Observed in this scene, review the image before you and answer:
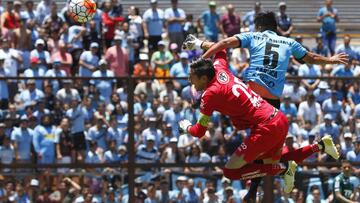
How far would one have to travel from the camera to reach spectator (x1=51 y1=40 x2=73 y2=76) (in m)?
23.0

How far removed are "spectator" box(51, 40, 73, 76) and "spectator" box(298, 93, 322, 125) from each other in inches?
219

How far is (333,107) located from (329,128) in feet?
Result: 1.61

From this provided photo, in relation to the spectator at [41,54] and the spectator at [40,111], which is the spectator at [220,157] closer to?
the spectator at [40,111]

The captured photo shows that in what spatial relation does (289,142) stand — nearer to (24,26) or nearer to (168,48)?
(168,48)

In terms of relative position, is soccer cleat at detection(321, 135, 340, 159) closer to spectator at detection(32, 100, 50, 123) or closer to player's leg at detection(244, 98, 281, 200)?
player's leg at detection(244, 98, 281, 200)

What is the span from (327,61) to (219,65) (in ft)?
4.69

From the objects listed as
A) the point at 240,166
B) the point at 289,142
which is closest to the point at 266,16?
the point at 240,166

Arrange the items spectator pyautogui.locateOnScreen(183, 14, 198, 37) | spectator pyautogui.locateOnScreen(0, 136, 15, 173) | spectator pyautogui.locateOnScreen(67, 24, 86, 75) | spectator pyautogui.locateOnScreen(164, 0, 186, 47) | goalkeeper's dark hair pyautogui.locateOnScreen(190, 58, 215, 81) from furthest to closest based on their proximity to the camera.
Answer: spectator pyautogui.locateOnScreen(183, 14, 198, 37) < spectator pyautogui.locateOnScreen(164, 0, 186, 47) < spectator pyautogui.locateOnScreen(67, 24, 86, 75) < spectator pyautogui.locateOnScreen(0, 136, 15, 173) < goalkeeper's dark hair pyautogui.locateOnScreen(190, 58, 215, 81)

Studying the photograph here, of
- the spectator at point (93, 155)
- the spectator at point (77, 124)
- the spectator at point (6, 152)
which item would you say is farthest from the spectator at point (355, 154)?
the spectator at point (6, 152)

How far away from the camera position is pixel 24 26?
78.6ft

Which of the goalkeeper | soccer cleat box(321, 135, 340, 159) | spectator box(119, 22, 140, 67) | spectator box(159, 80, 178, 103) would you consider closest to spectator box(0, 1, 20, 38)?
spectator box(119, 22, 140, 67)

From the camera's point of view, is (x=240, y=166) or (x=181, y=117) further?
(x=181, y=117)

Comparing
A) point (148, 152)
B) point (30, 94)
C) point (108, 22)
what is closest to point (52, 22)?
point (108, 22)

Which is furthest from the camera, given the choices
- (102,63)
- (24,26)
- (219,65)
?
(24,26)
